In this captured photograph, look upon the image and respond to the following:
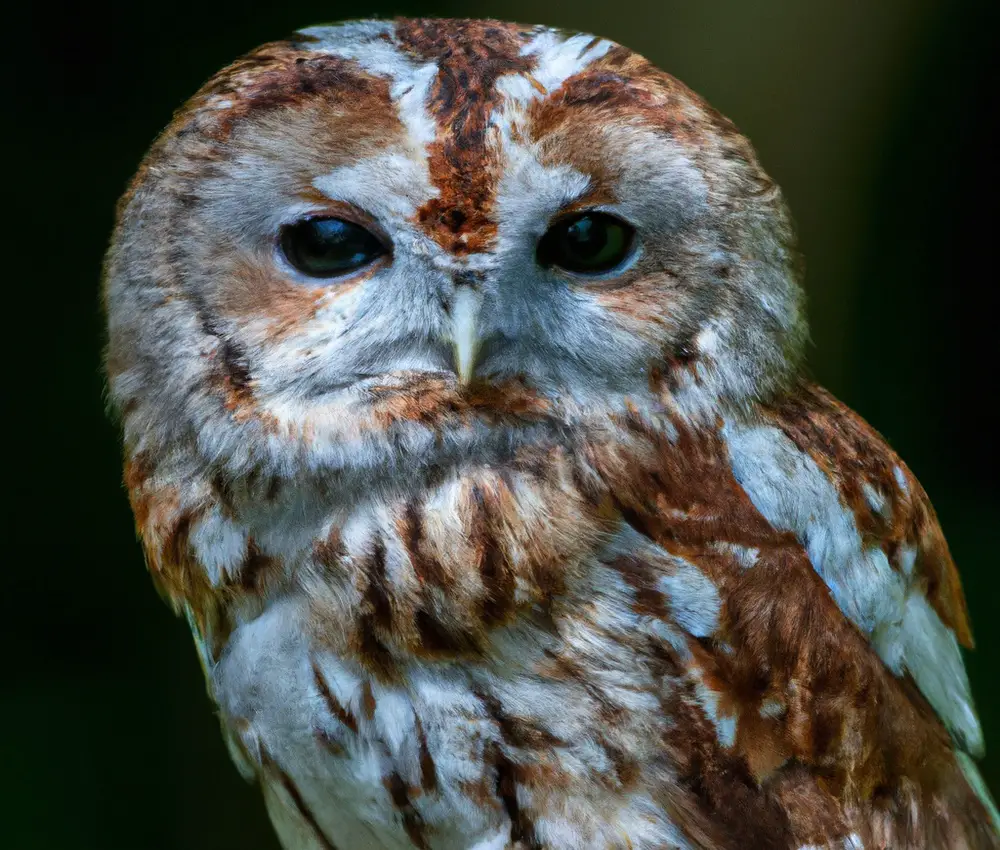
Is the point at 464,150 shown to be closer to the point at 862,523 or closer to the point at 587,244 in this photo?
the point at 587,244

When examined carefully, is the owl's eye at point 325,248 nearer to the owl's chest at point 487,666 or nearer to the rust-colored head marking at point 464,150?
the rust-colored head marking at point 464,150

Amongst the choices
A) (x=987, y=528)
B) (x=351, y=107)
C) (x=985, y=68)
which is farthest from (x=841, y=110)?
(x=351, y=107)

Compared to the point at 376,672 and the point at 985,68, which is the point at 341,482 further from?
the point at 985,68

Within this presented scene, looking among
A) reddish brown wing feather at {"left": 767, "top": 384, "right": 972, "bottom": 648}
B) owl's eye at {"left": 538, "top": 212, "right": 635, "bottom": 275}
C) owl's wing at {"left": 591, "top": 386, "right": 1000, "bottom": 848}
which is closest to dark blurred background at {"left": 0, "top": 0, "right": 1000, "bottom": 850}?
reddish brown wing feather at {"left": 767, "top": 384, "right": 972, "bottom": 648}

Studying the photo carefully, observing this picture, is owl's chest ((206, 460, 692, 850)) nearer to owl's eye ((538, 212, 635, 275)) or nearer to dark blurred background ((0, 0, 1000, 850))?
owl's eye ((538, 212, 635, 275))

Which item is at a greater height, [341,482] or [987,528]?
[341,482]
